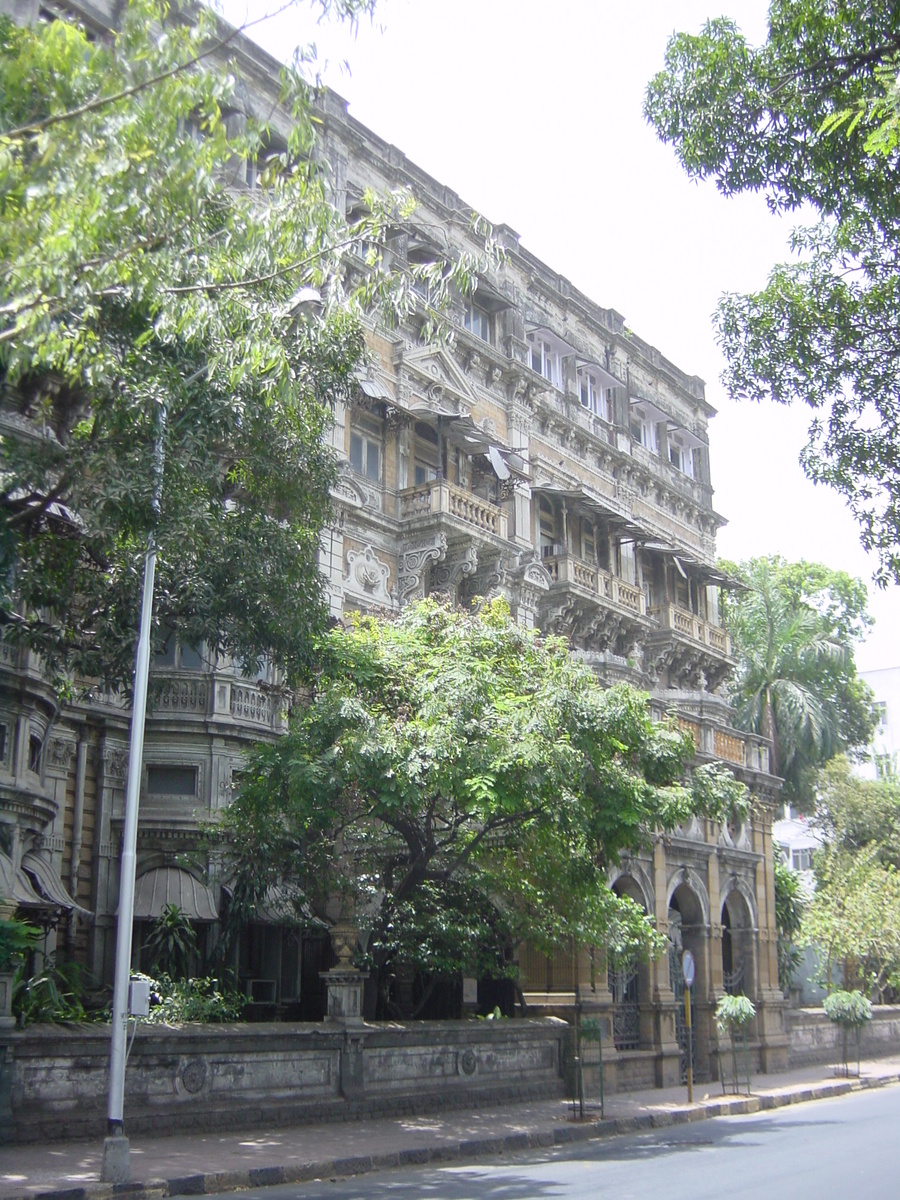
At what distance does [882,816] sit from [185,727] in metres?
31.8

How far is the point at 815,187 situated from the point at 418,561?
1500 cm

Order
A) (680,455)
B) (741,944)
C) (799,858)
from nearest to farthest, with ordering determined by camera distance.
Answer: (741,944) → (680,455) → (799,858)

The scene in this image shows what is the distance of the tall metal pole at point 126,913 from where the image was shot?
42.0 feet

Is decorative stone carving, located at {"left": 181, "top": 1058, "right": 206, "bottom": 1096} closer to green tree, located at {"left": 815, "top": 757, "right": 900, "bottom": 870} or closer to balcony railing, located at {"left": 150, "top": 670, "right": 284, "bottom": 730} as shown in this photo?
balcony railing, located at {"left": 150, "top": 670, "right": 284, "bottom": 730}

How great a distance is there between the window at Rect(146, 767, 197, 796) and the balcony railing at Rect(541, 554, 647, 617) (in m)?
12.2

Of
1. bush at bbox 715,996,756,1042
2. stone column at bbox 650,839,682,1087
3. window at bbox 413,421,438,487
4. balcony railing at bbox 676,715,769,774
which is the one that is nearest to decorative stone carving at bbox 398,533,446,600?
window at bbox 413,421,438,487

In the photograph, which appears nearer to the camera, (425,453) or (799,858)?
(425,453)

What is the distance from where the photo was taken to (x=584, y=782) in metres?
19.3

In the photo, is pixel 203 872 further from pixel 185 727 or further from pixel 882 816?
pixel 882 816

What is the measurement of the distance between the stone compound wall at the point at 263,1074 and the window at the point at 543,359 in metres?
19.4

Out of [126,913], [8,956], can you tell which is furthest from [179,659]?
[126,913]

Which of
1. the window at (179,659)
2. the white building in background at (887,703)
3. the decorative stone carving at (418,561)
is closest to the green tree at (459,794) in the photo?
the window at (179,659)

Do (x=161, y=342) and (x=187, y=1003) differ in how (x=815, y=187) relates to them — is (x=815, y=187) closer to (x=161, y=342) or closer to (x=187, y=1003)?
(x=161, y=342)

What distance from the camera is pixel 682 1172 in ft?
48.1
